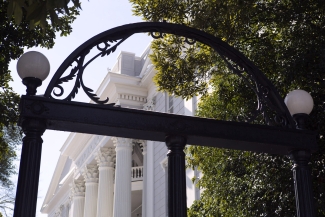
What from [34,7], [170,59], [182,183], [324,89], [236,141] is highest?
[170,59]

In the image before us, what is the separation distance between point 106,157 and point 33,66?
20823mm

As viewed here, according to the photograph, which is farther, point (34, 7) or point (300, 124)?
point (300, 124)

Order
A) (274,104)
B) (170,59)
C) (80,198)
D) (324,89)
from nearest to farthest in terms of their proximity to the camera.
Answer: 1. (274,104)
2. (324,89)
3. (170,59)
4. (80,198)

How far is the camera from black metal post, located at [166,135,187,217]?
19.1 ft

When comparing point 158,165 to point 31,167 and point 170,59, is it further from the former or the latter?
point 31,167

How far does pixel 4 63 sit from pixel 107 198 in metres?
15.9

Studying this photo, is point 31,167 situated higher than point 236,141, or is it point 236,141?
point 236,141

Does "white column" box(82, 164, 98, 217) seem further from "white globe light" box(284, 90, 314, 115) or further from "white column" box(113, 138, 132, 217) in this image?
"white globe light" box(284, 90, 314, 115)

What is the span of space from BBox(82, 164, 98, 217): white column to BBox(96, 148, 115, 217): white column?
1873mm

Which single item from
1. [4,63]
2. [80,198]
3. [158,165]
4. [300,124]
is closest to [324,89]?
[300,124]

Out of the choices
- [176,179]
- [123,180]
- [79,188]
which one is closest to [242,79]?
[176,179]

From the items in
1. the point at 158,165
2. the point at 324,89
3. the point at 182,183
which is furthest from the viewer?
the point at 158,165

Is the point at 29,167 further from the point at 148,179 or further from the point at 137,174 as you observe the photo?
the point at 137,174

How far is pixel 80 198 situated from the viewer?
31.9 metres
